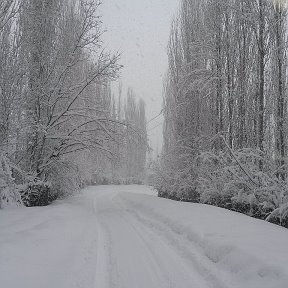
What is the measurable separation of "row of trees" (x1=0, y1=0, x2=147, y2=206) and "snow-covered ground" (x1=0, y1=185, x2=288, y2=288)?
260 inches

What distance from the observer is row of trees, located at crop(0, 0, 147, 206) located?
15.7 meters

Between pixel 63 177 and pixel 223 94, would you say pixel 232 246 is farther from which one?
pixel 63 177

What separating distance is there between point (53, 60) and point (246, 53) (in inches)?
354

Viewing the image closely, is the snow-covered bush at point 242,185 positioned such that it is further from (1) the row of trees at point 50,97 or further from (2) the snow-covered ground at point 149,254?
(1) the row of trees at point 50,97

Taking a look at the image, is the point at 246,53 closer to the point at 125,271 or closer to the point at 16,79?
the point at 16,79

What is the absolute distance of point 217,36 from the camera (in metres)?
18.5

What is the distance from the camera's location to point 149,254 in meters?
7.36

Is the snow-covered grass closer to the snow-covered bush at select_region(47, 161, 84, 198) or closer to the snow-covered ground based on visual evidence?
the snow-covered ground

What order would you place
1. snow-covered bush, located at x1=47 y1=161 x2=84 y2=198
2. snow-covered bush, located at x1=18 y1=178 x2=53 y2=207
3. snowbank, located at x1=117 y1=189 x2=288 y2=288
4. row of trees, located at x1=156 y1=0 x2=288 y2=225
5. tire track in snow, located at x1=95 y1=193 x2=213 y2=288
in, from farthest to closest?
snow-covered bush, located at x1=47 y1=161 x2=84 y2=198 < snow-covered bush, located at x1=18 y1=178 x2=53 y2=207 < row of trees, located at x1=156 y1=0 x2=288 y2=225 < tire track in snow, located at x1=95 y1=193 x2=213 y2=288 < snowbank, located at x1=117 y1=189 x2=288 y2=288

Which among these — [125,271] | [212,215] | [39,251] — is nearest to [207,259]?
[125,271]

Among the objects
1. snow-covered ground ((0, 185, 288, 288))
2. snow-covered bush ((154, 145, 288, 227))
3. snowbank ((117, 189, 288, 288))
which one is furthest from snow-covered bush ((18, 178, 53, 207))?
snowbank ((117, 189, 288, 288))

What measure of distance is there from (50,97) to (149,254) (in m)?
12.1

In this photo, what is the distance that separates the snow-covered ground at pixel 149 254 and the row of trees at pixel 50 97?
260 inches

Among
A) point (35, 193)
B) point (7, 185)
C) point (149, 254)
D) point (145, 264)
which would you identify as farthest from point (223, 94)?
point (145, 264)
